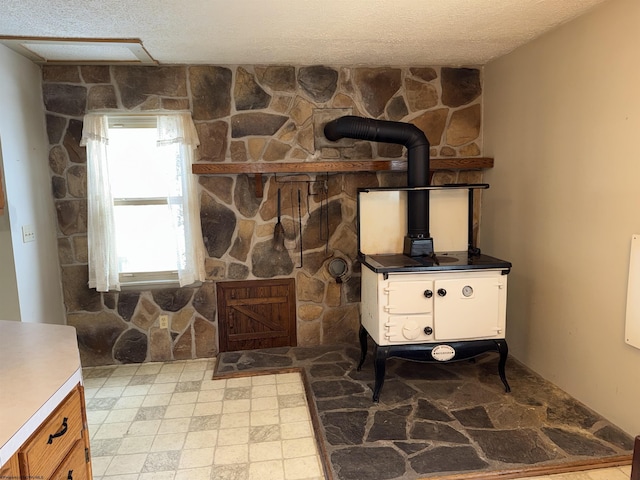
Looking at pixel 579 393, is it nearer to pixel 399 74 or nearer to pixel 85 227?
pixel 399 74

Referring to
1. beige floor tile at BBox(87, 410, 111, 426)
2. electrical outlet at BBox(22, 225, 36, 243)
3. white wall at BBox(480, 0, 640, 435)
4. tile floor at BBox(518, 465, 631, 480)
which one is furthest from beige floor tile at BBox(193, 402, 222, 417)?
white wall at BBox(480, 0, 640, 435)

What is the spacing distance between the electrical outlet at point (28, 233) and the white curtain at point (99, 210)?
34 centimetres

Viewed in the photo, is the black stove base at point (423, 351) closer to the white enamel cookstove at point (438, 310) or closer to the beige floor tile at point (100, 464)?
the white enamel cookstove at point (438, 310)

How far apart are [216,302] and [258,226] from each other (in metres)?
0.68

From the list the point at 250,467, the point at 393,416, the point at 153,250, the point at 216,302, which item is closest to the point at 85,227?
the point at 153,250

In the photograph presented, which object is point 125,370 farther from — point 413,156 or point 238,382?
point 413,156

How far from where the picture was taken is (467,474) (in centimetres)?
185

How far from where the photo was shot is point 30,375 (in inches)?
49.6

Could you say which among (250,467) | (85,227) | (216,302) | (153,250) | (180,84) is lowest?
(250,467)

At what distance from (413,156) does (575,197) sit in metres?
1.00

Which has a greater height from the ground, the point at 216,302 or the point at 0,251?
the point at 0,251

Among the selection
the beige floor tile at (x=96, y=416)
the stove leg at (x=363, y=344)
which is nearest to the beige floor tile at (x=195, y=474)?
the beige floor tile at (x=96, y=416)

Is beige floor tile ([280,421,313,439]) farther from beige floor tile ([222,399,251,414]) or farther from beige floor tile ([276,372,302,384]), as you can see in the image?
beige floor tile ([276,372,302,384])

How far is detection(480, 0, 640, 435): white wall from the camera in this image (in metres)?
2.05
